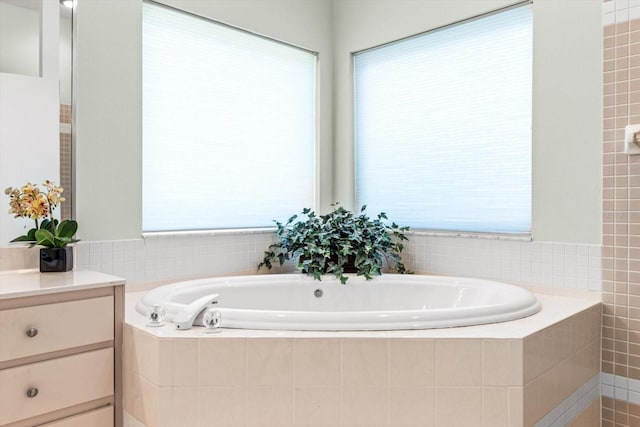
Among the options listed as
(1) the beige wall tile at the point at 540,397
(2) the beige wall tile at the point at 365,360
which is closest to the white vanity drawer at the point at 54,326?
Result: (2) the beige wall tile at the point at 365,360

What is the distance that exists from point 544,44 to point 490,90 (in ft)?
1.21

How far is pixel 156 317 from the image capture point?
1.77 m

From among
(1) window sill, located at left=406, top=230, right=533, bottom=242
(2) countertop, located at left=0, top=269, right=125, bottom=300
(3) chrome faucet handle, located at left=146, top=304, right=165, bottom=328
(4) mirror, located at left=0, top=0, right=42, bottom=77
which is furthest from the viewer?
(1) window sill, located at left=406, top=230, right=533, bottom=242

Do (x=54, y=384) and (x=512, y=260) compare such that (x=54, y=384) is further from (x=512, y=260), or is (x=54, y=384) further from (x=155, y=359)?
(x=512, y=260)

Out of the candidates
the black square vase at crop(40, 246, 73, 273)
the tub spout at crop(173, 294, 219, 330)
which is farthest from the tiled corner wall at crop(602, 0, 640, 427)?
Result: the black square vase at crop(40, 246, 73, 273)

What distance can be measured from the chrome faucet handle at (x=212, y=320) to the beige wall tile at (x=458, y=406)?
777mm

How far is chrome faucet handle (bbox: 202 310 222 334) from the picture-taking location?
1666mm

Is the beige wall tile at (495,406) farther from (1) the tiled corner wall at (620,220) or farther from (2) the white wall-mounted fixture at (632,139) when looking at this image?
(2) the white wall-mounted fixture at (632,139)

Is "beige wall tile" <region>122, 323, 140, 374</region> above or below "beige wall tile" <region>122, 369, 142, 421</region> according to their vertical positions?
above

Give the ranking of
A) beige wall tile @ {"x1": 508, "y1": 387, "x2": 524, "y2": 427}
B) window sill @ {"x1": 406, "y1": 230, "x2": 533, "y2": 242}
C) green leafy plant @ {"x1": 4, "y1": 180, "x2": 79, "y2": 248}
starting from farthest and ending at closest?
window sill @ {"x1": 406, "y1": 230, "x2": 533, "y2": 242} < green leafy plant @ {"x1": 4, "y1": 180, "x2": 79, "y2": 248} < beige wall tile @ {"x1": 508, "y1": 387, "x2": 524, "y2": 427}

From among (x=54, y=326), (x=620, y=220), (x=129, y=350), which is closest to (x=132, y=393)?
(x=129, y=350)

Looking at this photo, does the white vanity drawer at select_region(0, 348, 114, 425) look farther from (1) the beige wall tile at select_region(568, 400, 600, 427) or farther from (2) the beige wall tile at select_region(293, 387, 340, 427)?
(1) the beige wall tile at select_region(568, 400, 600, 427)

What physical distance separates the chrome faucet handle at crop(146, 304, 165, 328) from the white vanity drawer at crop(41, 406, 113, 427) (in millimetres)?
392

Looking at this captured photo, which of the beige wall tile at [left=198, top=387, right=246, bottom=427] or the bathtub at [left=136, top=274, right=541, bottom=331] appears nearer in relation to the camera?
the beige wall tile at [left=198, top=387, right=246, bottom=427]
